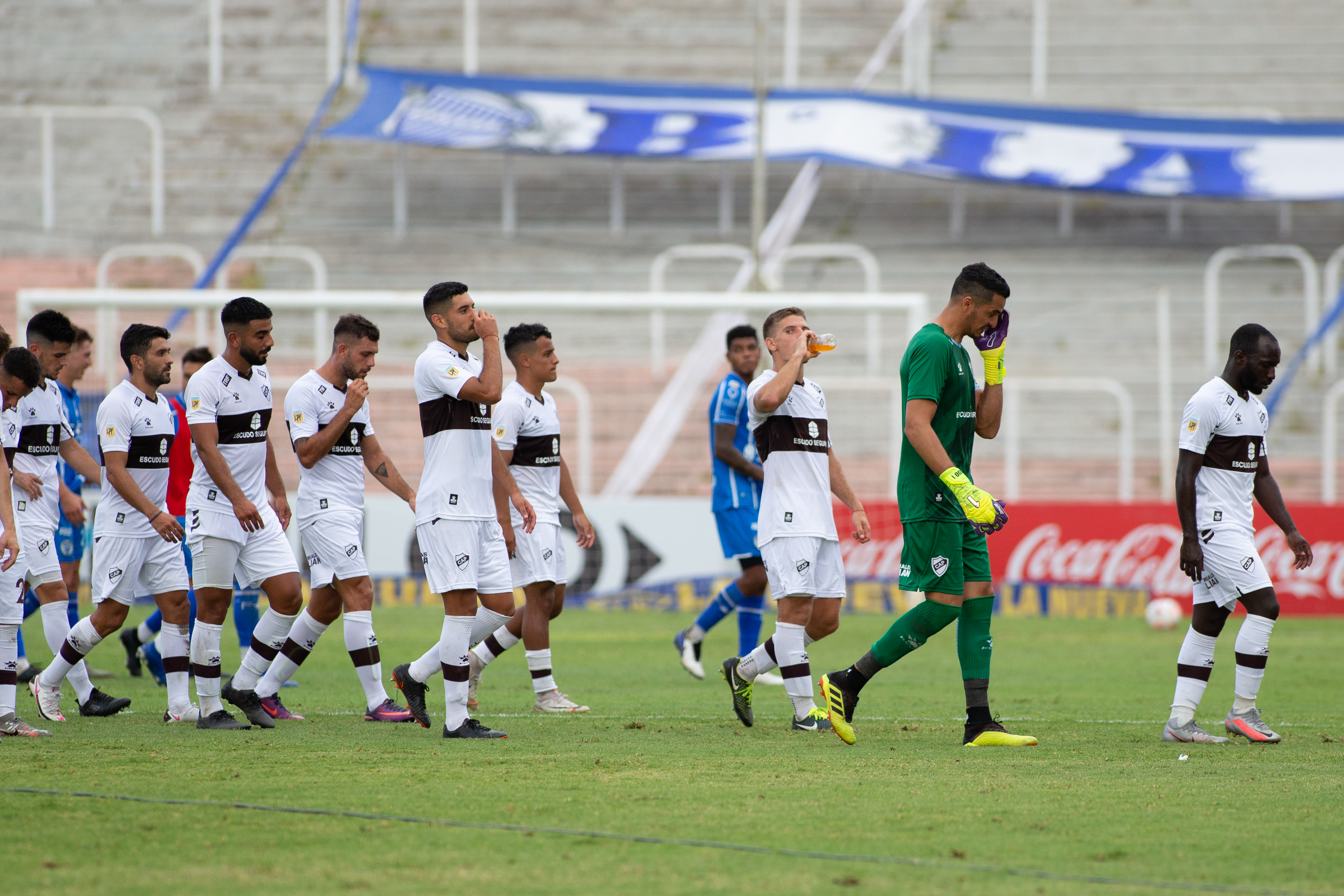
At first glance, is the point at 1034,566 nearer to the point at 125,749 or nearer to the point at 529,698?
the point at 529,698

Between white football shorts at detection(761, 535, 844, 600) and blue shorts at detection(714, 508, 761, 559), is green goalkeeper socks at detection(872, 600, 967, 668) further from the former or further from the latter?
blue shorts at detection(714, 508, 761, 559)

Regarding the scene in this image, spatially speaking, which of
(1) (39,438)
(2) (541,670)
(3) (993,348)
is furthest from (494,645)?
(3) (993,348)

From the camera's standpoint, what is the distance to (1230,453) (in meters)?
8.00

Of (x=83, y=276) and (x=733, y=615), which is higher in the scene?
(x=83, y=276)

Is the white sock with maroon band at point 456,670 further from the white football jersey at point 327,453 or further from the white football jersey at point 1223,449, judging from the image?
the white football jersey at point 1223,449

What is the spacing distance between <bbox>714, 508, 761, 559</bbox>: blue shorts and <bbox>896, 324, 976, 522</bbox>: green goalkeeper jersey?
10.5 feet

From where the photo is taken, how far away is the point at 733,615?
57.8 feet

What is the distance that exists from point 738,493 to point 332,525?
11.4 feet

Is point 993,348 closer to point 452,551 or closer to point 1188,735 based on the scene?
point 1188,735

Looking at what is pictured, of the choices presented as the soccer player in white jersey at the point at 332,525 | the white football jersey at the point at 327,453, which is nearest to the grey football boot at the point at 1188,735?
the soccer player in white jersey at the point at 332,525

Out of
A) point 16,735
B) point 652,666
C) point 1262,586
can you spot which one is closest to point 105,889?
point 16,735

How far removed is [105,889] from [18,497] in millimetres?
4461

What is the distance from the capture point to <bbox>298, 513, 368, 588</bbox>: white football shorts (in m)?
8.43

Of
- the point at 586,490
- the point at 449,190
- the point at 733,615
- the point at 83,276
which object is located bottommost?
the point at 733,615
